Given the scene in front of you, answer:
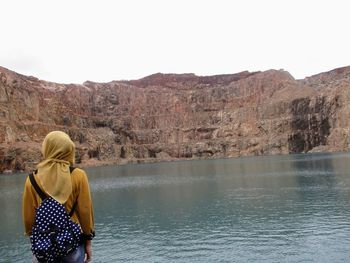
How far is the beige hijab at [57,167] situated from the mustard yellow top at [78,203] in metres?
0.11

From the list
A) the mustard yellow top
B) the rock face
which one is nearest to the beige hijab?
the mustard yellow top

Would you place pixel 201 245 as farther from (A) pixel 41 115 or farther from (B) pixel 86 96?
(B) pixel 86 96

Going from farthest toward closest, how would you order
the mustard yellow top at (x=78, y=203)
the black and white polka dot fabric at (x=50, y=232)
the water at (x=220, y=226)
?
the water at (x=220, y=226), the mustard yellow top at (x=78, y=203), the black and white polka dot fabric at (x=50, y=232)

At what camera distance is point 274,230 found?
2797 cm

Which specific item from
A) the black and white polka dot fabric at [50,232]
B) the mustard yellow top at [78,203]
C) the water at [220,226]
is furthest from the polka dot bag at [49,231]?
the water at [220,226]

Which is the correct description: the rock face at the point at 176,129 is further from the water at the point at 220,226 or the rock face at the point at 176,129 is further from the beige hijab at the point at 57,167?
the beige hijab at the point at 57,167

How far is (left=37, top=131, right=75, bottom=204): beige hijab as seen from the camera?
5.24 metres

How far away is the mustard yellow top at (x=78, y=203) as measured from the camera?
530 centimetres

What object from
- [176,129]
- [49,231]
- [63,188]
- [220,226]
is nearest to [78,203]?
[63,188]

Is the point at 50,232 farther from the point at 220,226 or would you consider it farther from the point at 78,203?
the point at 220,226

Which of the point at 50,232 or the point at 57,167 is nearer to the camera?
the point at 50,232

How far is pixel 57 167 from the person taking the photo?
5.35 metres

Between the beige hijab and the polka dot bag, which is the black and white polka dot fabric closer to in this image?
the polka dot bag

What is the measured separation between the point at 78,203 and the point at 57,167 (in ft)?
1.81
